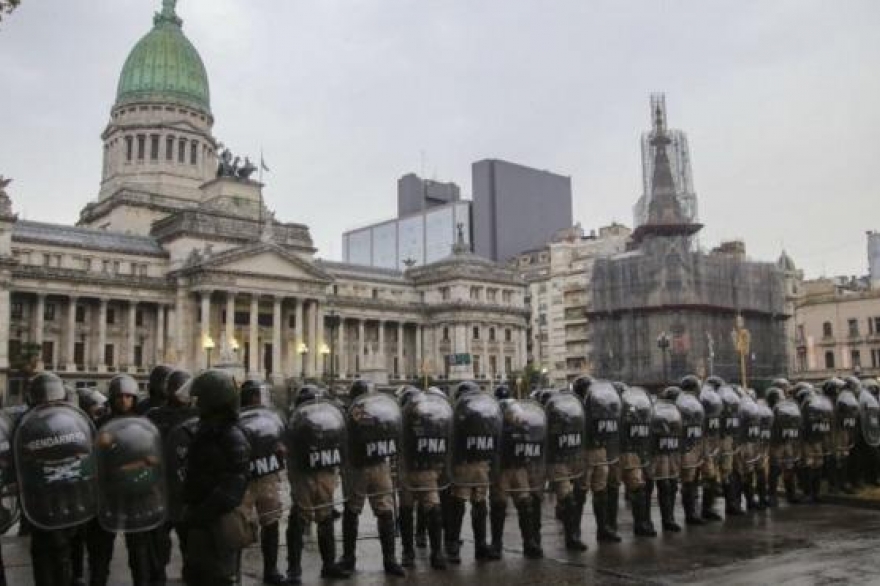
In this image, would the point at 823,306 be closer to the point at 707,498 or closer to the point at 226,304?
the point at 226,304

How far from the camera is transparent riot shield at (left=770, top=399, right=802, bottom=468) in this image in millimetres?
14859

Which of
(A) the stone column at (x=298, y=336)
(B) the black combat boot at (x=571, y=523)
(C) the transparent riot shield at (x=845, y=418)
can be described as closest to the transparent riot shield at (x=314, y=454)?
(B) the black combat boot at (x=571, y=523)

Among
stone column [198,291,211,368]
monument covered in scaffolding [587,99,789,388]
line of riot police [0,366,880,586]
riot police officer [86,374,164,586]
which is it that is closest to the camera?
line of riot police [0,366,880,586]

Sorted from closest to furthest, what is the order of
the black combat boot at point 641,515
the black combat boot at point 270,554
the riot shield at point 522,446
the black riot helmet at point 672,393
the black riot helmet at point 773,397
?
the black combat boot at point 270,554
the riot shield at point 522,446
the black combat boot at point 641,515
the black riot helmet at point 672,393
the black riot helmet at point 773,397

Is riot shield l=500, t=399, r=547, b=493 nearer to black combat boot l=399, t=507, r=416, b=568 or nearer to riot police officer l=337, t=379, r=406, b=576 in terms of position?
black combat boot l=399, t=507, r=416, b=568

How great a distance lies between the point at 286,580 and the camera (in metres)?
9.38

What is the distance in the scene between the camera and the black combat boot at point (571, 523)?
37.1ft

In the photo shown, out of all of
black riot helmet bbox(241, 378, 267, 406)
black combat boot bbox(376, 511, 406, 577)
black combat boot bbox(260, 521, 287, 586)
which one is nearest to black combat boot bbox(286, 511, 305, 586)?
black combat boot bbox(260, 521, 287, 586)

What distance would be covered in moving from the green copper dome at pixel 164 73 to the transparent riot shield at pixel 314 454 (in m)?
77.3

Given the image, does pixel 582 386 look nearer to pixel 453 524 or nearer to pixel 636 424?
pixel 636 424

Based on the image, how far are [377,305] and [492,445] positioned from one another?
6763 centimetres

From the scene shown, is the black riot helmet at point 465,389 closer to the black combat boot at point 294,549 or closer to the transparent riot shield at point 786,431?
the black combat boot at point 294,549

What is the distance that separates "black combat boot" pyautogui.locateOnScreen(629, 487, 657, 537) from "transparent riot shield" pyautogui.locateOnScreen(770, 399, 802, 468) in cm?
390

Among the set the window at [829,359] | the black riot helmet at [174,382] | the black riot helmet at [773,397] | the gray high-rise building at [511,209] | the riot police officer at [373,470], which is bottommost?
the riot police officer at [373,470]
